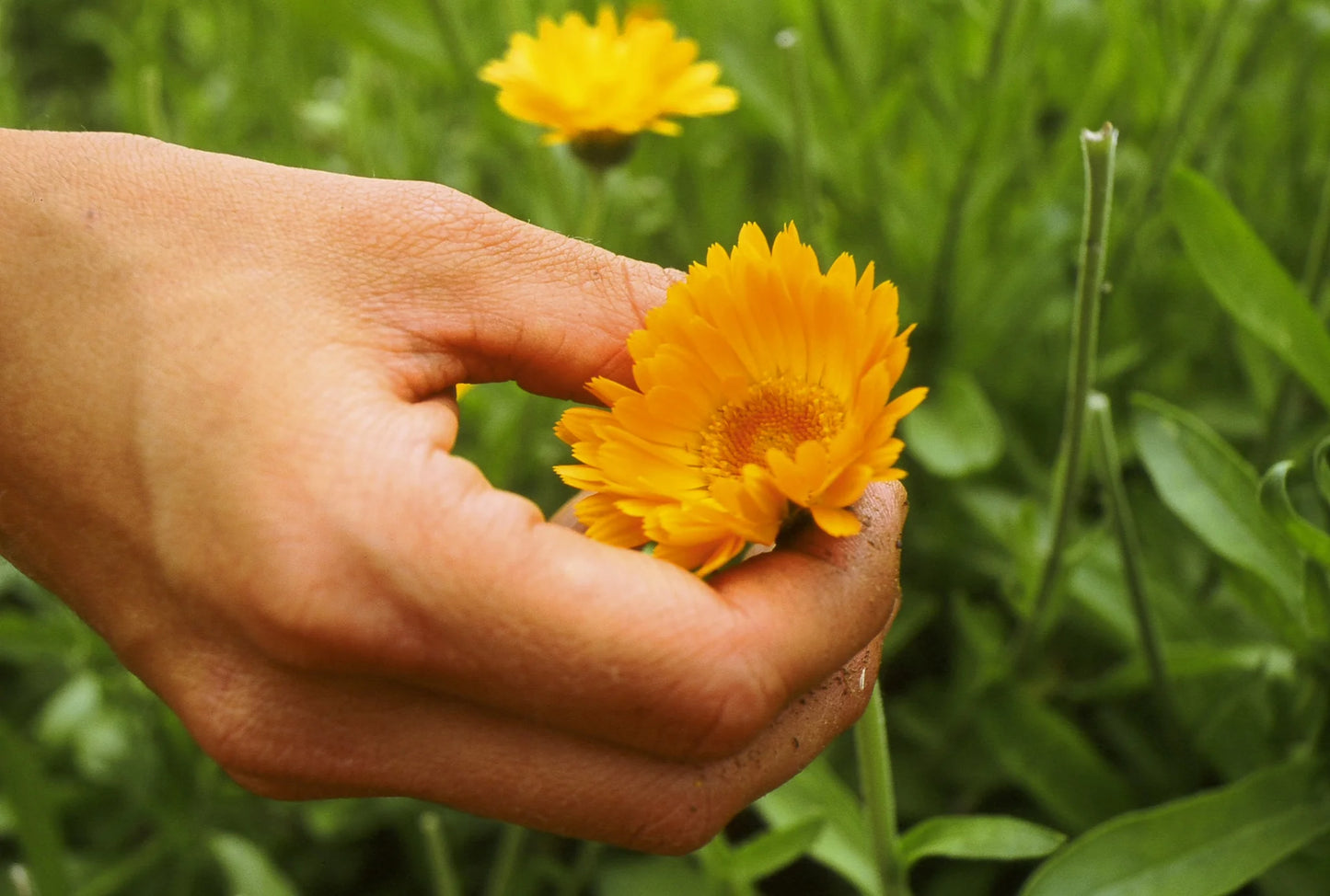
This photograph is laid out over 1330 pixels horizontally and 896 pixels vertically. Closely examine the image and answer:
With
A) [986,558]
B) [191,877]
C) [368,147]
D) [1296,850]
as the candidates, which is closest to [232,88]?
[368,147]

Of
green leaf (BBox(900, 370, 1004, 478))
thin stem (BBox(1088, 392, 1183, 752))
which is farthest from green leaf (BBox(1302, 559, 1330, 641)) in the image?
green leaf (BBox(900, 370, 1004, 478))

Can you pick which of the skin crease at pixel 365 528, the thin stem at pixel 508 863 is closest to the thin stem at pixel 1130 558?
the skin crease at pixel 365 528

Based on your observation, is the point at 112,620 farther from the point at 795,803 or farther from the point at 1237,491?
the point at 1237,491

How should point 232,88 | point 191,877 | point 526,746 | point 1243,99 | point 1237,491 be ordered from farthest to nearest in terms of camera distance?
point 232,88 < point 1243,99 < point 191,877 < point 1237,491 < point 526,746

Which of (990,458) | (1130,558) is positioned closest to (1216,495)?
(1130,558)

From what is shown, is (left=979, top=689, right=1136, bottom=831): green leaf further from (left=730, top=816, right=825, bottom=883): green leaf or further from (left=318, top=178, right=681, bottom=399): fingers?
(left=318, top=178, right=681, bottom=399): fingers

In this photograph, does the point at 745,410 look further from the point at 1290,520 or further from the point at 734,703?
the point at 1290,520
